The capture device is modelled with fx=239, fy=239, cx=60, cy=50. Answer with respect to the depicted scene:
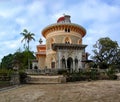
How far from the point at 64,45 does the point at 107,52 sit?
43.5 feet

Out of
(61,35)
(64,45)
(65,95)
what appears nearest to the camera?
(65,95)

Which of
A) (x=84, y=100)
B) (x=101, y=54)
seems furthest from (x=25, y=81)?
(x=101, y=54)

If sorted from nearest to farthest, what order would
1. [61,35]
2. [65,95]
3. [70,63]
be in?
[65,95], [70,63], [61,35]

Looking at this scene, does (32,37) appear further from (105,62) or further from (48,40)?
(105,62)

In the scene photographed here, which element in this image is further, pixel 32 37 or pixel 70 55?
pixel 32 37

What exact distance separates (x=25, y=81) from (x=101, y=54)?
1173 inches

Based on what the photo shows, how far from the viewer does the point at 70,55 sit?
44719mm

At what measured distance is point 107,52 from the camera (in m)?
53.0

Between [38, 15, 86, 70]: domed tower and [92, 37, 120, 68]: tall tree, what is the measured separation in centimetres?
393

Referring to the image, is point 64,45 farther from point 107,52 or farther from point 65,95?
point 65,95

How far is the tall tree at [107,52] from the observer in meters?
52.4

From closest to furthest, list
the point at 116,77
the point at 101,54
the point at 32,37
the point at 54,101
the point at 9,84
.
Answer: the point at 54,101, the point at 9,84, the point at 116,77, the point at 101,54, the point at 32,37

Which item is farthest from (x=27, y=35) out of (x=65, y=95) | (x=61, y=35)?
(x=65, y=95)

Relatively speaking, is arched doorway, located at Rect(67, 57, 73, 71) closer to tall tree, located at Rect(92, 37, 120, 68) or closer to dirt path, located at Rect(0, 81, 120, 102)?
tall tree, located at Rect(92, 37, 120, 68)
